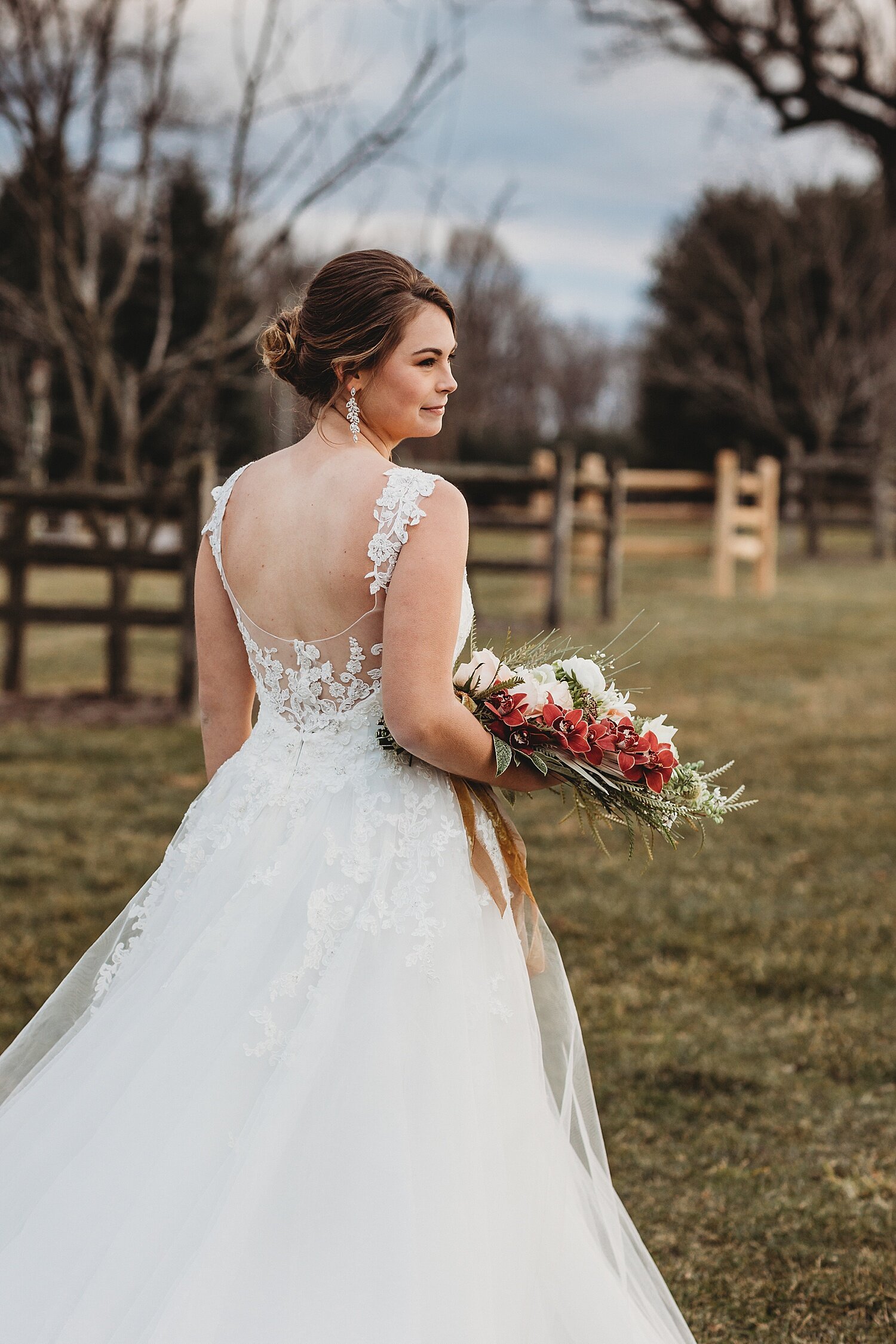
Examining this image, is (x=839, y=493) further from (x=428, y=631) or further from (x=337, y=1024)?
(x=337, y=1024)

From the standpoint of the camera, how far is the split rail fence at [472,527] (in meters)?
9.03

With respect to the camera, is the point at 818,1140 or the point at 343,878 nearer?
the point at 343,878

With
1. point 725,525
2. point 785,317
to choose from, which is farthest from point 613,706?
point 785,317

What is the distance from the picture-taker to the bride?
6.52ft

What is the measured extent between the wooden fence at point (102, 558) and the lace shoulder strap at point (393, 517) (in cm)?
672

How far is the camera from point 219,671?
8.71 ft

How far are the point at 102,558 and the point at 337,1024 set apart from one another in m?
7.51

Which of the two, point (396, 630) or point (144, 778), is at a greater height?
point (396, 630)

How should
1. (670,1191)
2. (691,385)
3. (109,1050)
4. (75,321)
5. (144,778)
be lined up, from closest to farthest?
(109,1050), (670,1191), (144,778), (75,321), (691,385)

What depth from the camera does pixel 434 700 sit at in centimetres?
217

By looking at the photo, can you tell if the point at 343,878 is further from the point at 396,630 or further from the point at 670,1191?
the point at 670,1191

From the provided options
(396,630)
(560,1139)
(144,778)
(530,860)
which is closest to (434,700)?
(396,630)

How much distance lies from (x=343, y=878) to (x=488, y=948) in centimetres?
30

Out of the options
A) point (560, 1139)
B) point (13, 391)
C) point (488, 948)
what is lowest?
point (560, 1139)
